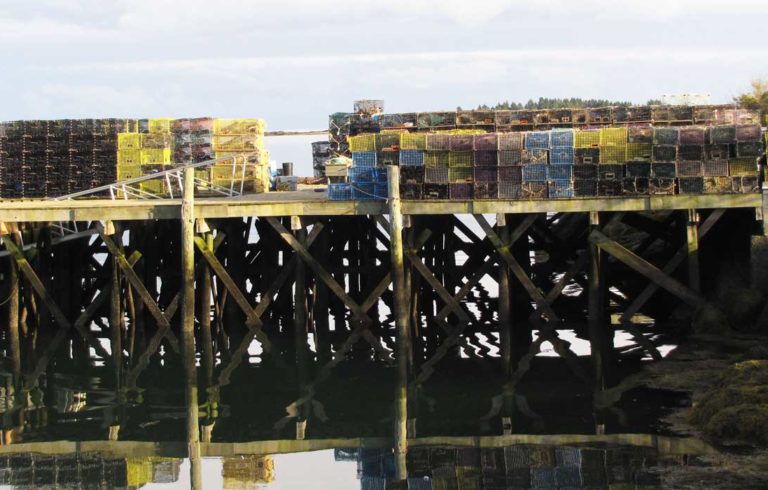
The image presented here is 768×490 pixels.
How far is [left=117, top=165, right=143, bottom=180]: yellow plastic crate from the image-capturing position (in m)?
33.8

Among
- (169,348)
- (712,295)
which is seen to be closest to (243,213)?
(169,348)

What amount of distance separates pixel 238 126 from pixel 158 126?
1.87 metres

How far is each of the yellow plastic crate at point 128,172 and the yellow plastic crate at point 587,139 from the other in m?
10.6

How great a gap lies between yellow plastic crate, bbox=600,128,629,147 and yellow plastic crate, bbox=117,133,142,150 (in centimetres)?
1115

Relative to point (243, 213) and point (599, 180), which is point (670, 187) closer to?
point (599, 180)

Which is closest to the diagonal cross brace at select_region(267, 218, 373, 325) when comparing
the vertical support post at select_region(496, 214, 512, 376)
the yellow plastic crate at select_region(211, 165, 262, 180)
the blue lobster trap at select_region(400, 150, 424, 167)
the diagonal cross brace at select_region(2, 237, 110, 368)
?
the blue lobster trap at select_region(400, 150, 424, 167)

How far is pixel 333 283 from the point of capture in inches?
1166

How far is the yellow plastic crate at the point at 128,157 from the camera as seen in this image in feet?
111

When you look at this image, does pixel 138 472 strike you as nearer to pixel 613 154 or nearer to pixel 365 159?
pixel 365 159

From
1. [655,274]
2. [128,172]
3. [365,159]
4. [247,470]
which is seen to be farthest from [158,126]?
[247,470]

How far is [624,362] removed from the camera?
27.2 metres

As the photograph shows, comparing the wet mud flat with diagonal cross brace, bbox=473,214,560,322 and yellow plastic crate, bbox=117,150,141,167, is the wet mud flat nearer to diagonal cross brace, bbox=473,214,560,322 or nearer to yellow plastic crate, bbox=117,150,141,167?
diagonal cross brace, bbox=473,214,560,322

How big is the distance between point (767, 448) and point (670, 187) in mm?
10549

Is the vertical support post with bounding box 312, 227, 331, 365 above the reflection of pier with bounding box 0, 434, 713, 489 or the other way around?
above
